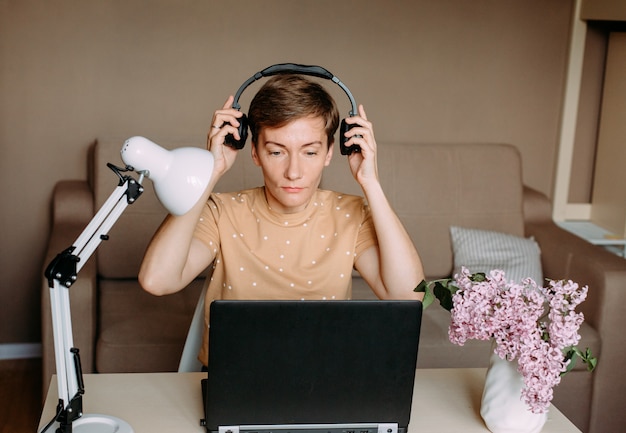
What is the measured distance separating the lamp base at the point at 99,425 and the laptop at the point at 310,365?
158 millimetres

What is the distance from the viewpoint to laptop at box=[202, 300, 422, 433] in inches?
50.7

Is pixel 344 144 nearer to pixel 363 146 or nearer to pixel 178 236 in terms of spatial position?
pixel 363 146

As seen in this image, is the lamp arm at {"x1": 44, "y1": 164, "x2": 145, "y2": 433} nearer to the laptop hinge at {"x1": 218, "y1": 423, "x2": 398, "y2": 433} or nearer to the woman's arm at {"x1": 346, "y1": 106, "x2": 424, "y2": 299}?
the laptop hinge at {"x1": 218, "y1": 423, "x2": 398, "y2": 433}

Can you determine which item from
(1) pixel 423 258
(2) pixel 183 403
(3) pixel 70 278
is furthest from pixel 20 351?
(3) pixel 70 278

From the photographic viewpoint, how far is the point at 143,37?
9.89 feet

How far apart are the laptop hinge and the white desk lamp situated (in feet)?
0.95

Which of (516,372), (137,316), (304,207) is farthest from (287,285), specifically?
(137,316)

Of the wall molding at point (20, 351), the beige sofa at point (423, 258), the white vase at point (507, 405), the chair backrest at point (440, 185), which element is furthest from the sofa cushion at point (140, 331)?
the white vase at point (507, 405)

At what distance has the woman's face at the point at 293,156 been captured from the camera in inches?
67.4

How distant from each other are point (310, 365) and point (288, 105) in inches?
25.5

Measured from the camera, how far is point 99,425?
1.39 meters

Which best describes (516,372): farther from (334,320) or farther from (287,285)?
(287,285)

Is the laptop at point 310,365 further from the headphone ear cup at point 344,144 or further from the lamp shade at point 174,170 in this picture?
the headphone ear cup at point 344,144

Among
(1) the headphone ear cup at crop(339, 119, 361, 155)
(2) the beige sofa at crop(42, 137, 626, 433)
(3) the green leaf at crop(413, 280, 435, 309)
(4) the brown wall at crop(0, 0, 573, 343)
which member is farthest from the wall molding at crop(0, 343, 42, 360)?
(3) the green leaf at crop(413, 280, 435, 309)
